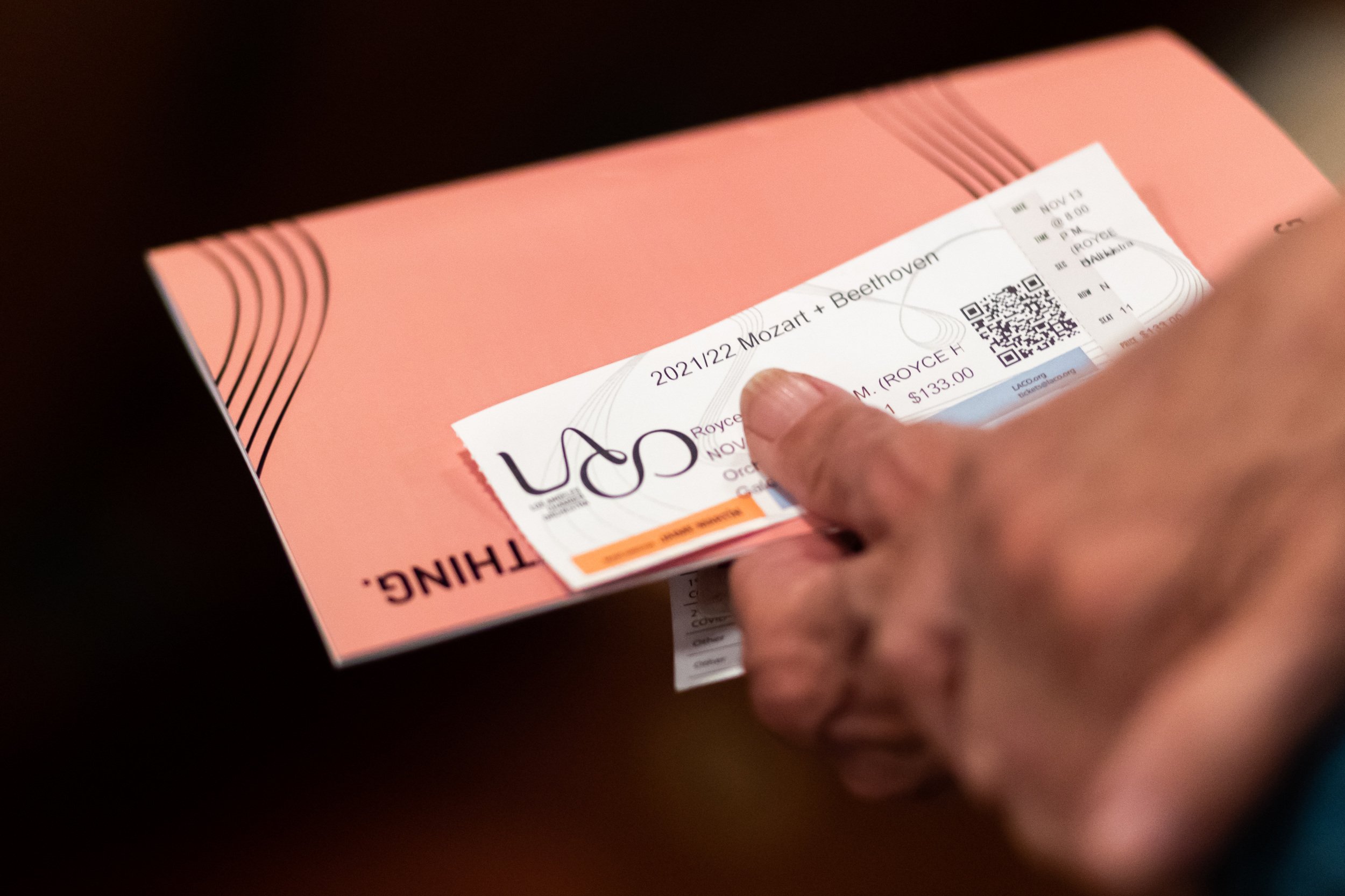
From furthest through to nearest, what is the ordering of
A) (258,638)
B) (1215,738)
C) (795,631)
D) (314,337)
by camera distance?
(258,638)
(314,337)
(795,631)
(1215,738)

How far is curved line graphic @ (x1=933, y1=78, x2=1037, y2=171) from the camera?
605 mm

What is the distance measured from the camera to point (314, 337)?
53cm

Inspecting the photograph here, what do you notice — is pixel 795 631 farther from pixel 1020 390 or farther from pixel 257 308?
pixel 257 308

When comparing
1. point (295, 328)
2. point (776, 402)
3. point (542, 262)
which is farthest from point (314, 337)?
point (776, 402)

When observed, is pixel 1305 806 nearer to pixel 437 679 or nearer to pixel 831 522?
pixel 831 522

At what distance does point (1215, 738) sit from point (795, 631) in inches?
6.9

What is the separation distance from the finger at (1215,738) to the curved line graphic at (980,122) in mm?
373

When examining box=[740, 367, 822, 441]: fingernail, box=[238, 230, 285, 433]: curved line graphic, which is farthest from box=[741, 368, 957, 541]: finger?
box=[238, 230, 285, 433]: curved line graphic

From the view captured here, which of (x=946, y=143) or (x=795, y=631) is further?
(x=946, y=143)

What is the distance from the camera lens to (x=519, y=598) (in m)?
0.43

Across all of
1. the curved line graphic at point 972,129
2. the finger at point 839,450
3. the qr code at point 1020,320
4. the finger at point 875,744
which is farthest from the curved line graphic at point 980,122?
the finger at point 875,744

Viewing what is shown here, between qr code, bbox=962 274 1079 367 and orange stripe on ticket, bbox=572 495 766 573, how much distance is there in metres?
0.15

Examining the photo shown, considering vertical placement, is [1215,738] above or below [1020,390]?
below

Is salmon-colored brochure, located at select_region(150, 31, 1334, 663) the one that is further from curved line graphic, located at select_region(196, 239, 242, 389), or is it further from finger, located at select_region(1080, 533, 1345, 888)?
finger, located at select_region(1080, 533, 1345, 888)
